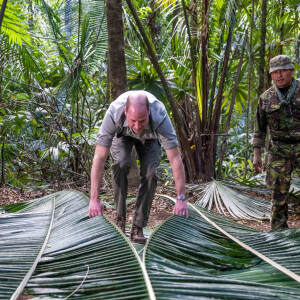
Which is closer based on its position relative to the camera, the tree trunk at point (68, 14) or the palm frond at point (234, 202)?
the palm frond at point (234, 202)

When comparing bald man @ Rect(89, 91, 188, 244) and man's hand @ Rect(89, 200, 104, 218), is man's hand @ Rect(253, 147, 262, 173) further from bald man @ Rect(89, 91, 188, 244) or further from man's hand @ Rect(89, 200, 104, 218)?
man's hand @ Rect(89, 200, 104, 218)

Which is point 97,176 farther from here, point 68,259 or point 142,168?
point 68,259

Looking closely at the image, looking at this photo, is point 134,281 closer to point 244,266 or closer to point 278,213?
point 244,266

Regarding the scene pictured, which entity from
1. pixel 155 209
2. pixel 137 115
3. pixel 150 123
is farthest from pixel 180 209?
pixel 155 209

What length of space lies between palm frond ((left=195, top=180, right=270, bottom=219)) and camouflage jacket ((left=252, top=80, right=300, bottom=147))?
2.57 ft

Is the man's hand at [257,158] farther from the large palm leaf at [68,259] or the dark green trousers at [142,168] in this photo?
the large palm leaf at [68,259]

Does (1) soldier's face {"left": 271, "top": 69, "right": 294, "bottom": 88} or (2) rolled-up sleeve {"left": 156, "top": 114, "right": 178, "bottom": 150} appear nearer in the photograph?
(2) rolled-up sleeve {"left": 156, "top": 114, "right": 178, "bottom": 150}

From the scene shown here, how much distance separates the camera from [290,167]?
3.53 meters

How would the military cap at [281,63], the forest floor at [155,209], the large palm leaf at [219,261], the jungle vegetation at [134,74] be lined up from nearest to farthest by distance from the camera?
the large palm leaf at [219,261], the military cap at [281,63], the forest floor at [155,209], the jungle vegetation at [134,74]

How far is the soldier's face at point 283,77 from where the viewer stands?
11.3 ft

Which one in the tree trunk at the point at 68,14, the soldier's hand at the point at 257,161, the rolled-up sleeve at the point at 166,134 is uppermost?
the tree trunk at the point at 68,14

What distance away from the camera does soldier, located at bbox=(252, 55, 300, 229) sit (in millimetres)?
3455

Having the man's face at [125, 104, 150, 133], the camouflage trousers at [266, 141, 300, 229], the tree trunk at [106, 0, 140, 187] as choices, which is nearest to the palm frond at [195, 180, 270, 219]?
the camouflage trousers at [266, 141, 300, 229]

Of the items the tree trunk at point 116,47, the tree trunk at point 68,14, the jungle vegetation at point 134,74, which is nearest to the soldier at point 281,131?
the jungle vegetation at point 134,74
